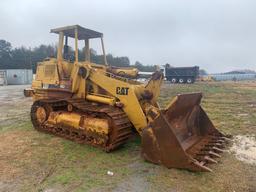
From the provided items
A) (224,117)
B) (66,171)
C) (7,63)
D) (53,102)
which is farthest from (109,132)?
(7,63)

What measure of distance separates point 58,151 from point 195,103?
3329 mm

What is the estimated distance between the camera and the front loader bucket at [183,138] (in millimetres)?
4191

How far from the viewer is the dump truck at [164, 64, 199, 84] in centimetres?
3609

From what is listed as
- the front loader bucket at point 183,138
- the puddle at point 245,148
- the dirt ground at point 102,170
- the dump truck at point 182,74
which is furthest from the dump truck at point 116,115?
the dump truck at point 182,74

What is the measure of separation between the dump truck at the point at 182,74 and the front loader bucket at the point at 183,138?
31.1 m

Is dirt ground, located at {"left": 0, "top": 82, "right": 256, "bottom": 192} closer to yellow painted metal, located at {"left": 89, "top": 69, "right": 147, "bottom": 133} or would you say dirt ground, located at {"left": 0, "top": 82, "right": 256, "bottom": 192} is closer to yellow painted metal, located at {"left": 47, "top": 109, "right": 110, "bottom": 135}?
yellow painted metal, located at {"left": 47, "top": 109, "right": 110, "bottom": 135}

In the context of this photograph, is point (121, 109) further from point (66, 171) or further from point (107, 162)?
point (66, 171)

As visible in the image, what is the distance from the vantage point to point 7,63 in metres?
52.0

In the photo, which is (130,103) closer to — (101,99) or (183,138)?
(101,99)

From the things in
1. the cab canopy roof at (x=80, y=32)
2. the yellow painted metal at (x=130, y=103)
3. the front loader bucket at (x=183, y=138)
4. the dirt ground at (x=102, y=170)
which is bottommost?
the dirt ground at (x=102, y=170)

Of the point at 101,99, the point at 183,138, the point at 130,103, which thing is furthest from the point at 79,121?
the point at 183,138

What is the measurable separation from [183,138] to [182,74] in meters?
32.5

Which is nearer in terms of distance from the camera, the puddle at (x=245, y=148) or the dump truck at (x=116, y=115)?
the dump truck at (x=116, y=115)

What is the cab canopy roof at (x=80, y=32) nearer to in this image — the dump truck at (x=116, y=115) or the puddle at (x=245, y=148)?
the dump truck at (x=116, y=115)
